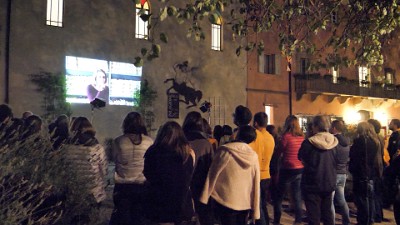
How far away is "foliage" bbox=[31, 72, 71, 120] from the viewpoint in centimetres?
1795

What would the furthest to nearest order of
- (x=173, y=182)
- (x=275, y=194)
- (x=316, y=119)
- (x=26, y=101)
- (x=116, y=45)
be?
1. (x=116, y=45)
2. (x=26, y=101)
3. (x=275, y=194)
4. (x=316, y=119)
5. (x=173, y=182)

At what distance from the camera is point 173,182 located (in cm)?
486

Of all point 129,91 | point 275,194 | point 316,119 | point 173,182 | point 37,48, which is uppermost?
point 37,48

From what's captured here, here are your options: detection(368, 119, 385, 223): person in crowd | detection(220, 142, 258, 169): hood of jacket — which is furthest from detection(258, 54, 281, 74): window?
detection(220, 142, 258, 169): hood of jacket

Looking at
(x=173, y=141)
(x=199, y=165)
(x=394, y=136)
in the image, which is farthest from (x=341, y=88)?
(x=173, y=141)

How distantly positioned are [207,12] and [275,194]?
356 cm

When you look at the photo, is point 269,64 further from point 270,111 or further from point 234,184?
point 234,184

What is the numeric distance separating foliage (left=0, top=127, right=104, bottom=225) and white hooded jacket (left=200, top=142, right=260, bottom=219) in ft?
4.75

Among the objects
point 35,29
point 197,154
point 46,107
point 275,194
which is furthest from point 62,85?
point 197,154

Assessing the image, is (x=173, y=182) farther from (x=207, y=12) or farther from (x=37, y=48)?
(x=37, y=48)

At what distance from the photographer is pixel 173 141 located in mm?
4941

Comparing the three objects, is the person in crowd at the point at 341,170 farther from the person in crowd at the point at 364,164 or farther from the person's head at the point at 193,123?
the person's head at the point at 193,123

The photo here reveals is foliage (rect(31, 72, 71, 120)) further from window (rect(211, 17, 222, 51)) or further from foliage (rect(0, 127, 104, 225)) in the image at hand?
foliage (rect(0, 127, 104, 225))

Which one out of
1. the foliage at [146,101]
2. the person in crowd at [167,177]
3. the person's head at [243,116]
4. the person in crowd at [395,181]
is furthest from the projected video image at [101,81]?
the person in crowd at [167,177]
